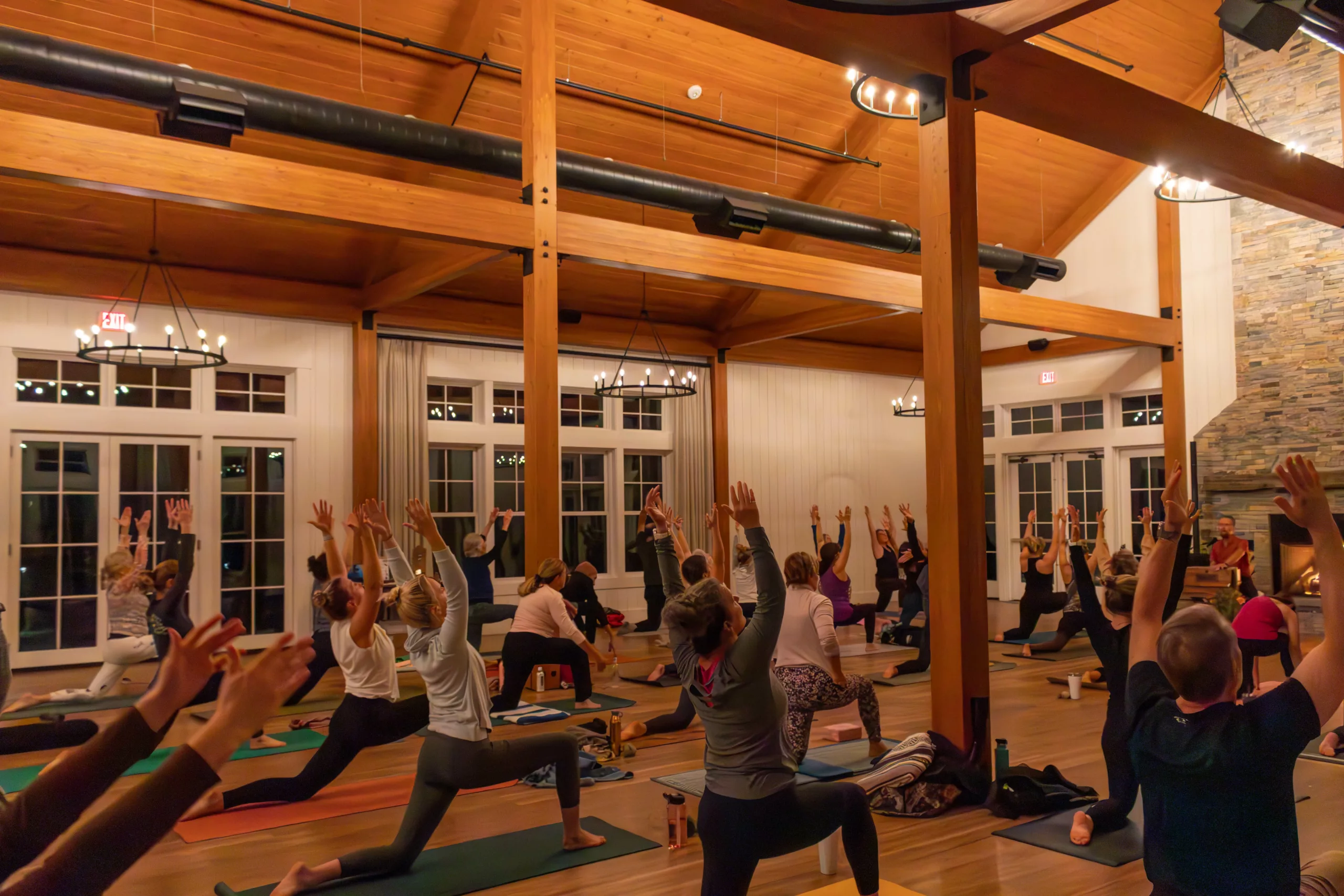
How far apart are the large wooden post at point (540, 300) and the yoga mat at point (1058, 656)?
478 cm

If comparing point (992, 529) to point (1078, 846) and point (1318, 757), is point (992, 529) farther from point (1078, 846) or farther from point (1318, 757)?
point (1078, 846)

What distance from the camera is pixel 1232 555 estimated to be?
8.38 meters

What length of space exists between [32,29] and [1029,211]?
10520 millimetres

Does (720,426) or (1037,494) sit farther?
(1037,494)

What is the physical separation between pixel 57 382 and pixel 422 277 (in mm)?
3273

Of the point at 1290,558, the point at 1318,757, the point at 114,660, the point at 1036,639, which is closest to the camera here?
the point at 1318,757

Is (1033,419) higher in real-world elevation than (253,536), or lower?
higher

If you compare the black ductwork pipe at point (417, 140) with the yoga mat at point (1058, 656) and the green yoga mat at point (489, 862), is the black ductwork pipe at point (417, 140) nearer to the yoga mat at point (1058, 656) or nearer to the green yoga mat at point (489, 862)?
the yoga mat at point (1058, 656)

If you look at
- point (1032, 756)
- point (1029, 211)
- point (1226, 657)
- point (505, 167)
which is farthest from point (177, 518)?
point (1029, 211)

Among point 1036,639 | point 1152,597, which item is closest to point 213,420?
point 1036,639

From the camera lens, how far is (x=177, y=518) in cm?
636

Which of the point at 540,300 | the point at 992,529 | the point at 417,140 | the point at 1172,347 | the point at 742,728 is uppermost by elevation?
the point at 417,140

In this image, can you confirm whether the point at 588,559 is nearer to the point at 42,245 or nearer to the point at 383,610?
the point at 383,610

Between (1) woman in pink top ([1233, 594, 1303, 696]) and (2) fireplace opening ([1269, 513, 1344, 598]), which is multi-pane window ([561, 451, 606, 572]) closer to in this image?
(1) woman in pink top ([1233, 594, 1303, 696])
